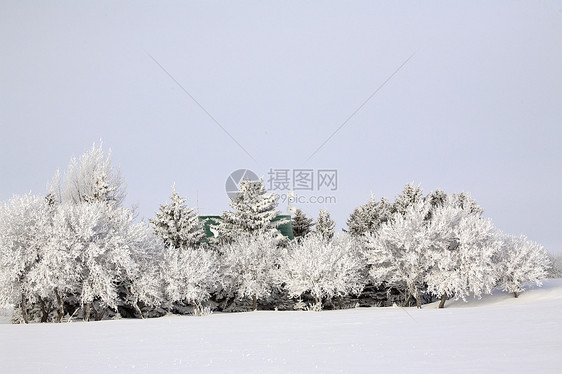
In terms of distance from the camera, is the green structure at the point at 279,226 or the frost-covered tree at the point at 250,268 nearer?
the frost-covered tree at the point at 250,268

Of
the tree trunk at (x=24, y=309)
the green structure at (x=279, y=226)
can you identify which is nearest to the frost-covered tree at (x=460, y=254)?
the green structure at (x=279, y=226)

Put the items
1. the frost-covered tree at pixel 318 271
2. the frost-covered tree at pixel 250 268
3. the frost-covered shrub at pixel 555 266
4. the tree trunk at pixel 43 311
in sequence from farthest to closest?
the frost-covered shrub at pixel 555 266 < the frost-covered tree at pixel 250 268 < the frost-covered tree at pixel 318 271 < the tree trunk at pixel 43 311

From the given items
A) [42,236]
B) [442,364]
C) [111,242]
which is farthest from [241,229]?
[442,364]

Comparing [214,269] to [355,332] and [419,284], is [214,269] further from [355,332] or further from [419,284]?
[355,332]

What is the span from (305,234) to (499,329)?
156 feet

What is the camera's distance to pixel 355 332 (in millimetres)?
21984

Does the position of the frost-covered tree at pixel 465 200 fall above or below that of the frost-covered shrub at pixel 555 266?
above

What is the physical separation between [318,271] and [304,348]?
1202 inches

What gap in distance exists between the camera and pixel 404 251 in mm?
47812

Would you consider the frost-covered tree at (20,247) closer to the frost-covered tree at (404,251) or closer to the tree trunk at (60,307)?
the tree trunk at (60,307)

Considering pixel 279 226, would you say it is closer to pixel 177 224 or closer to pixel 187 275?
pixel 177 224

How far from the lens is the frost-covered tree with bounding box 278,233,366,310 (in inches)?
1889

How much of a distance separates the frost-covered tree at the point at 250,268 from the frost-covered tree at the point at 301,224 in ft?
51.6

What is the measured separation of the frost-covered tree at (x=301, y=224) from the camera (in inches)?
2685
